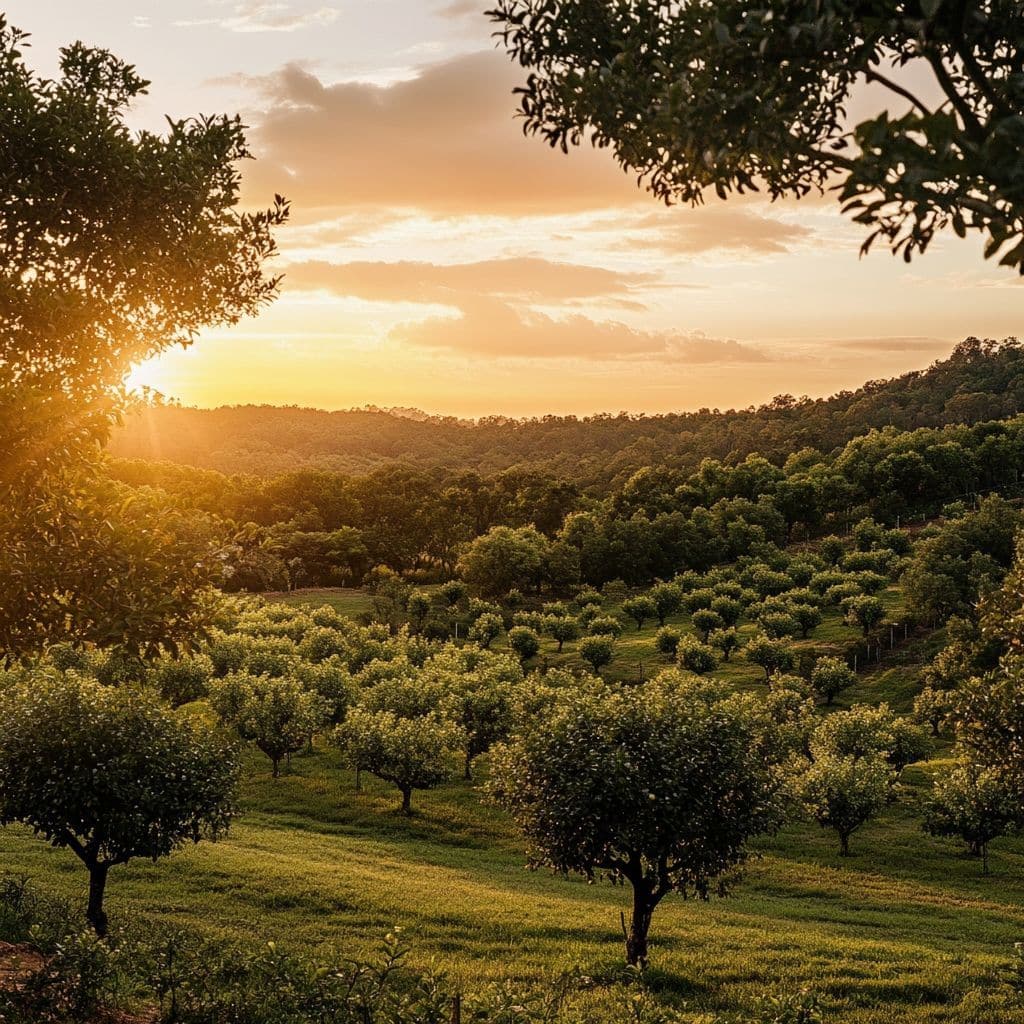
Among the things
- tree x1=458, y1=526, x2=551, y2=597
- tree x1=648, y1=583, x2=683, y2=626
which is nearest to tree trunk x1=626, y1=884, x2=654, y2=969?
tree x1=648, y1=583, x2=683, y2=626

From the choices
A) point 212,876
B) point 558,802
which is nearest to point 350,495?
point 212,876

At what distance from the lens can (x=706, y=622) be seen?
87312 millimetres

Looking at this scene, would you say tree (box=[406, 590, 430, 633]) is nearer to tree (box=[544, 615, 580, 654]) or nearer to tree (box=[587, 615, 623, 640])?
tree (box=[544, 615, 580, 654])

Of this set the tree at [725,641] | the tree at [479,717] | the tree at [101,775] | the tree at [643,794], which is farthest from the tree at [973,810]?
the tree at [725,641]

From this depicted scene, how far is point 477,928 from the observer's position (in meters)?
25.1

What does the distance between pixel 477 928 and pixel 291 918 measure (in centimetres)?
531

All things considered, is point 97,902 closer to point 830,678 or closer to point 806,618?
point 830,678

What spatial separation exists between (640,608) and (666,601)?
3.07 meters

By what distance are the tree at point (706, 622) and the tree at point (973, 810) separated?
44800 mm

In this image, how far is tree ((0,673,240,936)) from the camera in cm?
2081

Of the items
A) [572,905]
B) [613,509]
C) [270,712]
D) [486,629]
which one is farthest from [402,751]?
[613,509]

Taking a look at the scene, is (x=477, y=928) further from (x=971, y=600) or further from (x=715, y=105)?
(x=971, y=600)

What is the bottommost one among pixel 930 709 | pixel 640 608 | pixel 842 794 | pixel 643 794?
pixel 842 794

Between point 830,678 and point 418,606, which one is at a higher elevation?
point 830,678
